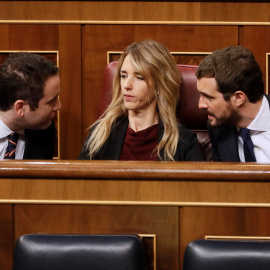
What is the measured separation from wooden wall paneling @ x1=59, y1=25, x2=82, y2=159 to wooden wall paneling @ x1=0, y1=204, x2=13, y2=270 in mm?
512

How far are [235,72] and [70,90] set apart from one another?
346 millimetres

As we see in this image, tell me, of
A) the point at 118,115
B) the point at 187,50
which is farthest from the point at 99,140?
the point at 187,50

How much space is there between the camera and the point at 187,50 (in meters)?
1.08

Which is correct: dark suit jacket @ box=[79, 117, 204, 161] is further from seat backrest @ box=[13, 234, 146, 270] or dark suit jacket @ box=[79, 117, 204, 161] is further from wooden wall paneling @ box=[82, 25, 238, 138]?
seat backrest @ box=[13, 234, 146, 270]

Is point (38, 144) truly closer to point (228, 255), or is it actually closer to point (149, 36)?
point (149, 36)

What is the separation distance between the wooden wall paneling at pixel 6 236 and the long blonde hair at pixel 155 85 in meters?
0.32

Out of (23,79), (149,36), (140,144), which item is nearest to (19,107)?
(23,79)

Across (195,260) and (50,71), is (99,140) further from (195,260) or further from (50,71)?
(195,260)

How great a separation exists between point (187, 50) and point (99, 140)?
29 centimetres

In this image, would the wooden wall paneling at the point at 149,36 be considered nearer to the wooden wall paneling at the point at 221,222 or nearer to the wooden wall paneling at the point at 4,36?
the wooden wall paneling at the point at 4,36

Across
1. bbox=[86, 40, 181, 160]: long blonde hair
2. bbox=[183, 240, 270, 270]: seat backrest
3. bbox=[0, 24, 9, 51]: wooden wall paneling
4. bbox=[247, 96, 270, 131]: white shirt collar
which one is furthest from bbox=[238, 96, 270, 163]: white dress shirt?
bbox=[0, 24, 9, 51]: wooden wall paneling

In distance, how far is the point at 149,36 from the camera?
3.56ft

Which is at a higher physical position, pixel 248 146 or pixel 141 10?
pixel 141 10

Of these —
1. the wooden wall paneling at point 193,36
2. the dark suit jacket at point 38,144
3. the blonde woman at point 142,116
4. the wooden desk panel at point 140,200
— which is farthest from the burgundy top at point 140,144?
the wooden desk panel at point 140,200
